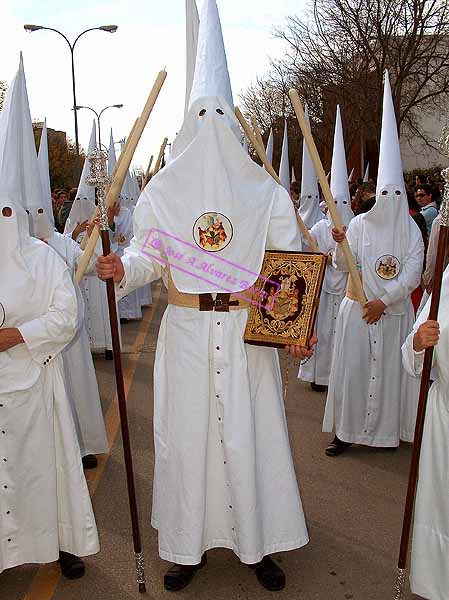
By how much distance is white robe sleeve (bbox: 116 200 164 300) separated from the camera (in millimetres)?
3930

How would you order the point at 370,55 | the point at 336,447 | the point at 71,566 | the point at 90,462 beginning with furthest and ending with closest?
1. the point at 370,55
2. the point at 336,447
3. the point at 90,462
4. the point at 71,566

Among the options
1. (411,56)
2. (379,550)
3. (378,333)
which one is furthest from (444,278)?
(411,56)

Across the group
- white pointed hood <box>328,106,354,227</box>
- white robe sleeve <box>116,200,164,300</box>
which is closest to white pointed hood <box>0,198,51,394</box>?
white robe sleeve <box>116,200,164,300</box>

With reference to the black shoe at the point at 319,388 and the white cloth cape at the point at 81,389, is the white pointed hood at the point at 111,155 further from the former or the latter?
the white cloth cape at the point at 81,389

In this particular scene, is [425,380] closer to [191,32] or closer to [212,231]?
[212,231]

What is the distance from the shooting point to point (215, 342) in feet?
12.8

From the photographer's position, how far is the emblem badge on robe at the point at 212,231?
391 cm

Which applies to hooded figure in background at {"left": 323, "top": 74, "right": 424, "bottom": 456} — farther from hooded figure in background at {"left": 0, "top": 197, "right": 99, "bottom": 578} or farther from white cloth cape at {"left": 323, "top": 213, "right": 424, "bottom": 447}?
hooded figure in background at {"left": 0, "top": 197, "right": 99, "bottom": 578}

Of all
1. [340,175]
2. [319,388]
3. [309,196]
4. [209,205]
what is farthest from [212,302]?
[309,196]

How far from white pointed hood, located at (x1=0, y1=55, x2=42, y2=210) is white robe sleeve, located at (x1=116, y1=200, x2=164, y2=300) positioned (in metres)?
0.65

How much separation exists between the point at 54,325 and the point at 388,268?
10.4 feet

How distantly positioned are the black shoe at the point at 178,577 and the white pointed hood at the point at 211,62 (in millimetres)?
2561

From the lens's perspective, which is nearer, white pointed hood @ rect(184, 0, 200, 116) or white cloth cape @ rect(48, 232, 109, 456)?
white pointed hood @ rect(184, 0, 200, 116)

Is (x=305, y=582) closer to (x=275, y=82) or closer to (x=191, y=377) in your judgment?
(x=191, y=377)
